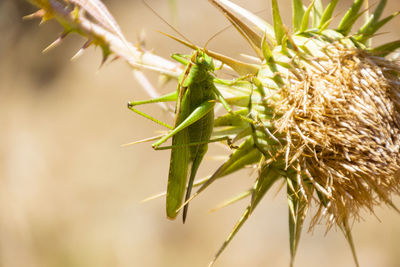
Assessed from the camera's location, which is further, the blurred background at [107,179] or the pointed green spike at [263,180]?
the blurred background at [107,179]

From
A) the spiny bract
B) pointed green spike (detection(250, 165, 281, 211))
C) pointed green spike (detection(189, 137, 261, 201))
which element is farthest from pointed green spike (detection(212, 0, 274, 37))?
pointed green spike (detection(250, 165, 281, 211))

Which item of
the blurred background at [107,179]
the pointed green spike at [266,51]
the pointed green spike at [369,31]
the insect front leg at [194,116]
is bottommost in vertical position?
the blurred background at [107,179]

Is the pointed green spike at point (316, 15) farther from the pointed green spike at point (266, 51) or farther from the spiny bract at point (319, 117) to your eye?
the pointed green spike at point (266, 51)

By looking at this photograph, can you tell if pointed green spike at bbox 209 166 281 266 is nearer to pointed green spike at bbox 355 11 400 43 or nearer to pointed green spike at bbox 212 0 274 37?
pointed green spike at bbox 212 0 274 37

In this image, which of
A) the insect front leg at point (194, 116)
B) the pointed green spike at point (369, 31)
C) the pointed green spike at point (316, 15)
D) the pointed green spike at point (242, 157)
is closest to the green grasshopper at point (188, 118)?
the insect front leg at point (194, 116)

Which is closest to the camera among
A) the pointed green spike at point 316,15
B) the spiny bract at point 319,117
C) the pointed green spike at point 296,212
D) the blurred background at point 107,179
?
the spiny bract at point 319,117

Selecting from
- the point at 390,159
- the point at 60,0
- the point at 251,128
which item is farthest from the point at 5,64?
the point at 390,159

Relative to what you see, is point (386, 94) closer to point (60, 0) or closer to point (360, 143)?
point (360, 143)

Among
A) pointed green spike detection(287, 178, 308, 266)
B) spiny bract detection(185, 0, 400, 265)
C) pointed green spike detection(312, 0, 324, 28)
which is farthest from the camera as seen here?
pointed green spike detection(312, 0, 324, 28)
